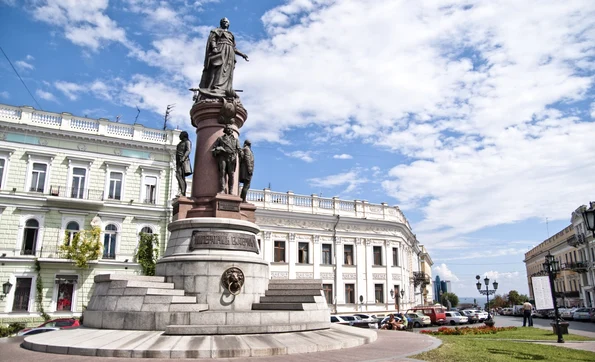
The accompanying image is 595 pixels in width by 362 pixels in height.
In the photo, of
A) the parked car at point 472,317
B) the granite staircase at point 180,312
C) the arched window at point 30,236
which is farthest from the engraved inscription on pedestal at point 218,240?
the parked car at point 472,317

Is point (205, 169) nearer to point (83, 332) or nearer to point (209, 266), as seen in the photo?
point (209, 266)

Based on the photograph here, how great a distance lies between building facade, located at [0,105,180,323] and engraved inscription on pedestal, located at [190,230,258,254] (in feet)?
80.8

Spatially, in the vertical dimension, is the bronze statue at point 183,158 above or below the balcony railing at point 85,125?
below

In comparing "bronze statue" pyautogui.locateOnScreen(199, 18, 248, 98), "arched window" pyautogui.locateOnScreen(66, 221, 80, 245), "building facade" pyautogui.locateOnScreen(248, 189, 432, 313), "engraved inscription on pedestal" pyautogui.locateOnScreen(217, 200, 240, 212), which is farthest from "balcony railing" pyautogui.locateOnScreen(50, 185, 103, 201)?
"engraved inscription on pedestal" pyautogui.locateOnScreen(217, 200, 240, 212)

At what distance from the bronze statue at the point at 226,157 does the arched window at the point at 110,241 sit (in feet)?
82.2

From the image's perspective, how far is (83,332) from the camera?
1053cm

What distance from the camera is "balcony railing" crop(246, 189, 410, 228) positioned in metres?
41.2

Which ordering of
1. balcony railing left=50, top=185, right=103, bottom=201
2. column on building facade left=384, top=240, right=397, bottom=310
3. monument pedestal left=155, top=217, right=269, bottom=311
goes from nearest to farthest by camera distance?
monument pedestal left=155, top=217, right=269, bottom=311 < balcony railing left=50, top=185, right=103, bottom=201 < column on building facade left=384, top=240, right=397, bottom=310

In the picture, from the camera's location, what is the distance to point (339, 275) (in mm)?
42906

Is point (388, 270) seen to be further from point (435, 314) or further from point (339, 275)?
point (435, 314)

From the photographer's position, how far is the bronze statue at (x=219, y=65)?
14898mm

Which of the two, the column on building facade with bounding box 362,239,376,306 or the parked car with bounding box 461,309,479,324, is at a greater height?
the column on building facade with bounding box 362,239,376,306

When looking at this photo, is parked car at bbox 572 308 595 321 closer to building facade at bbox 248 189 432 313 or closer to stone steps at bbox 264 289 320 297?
building facade at bbox 248 189 432 313

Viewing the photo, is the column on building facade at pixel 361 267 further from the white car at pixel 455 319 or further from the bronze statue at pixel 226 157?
the bronze statue at pixel 226 157
